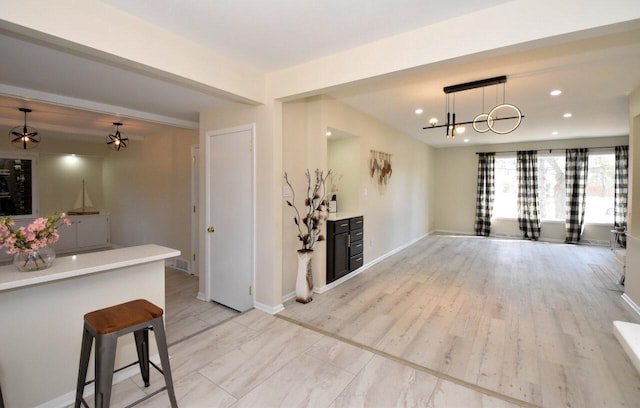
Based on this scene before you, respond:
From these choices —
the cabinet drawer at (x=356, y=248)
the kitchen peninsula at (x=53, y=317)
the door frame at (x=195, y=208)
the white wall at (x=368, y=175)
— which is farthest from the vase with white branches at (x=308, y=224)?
the door frame at (x=195, y=208)

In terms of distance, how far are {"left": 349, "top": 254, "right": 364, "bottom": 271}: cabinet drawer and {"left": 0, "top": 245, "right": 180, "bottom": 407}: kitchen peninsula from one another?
2903 millimetres

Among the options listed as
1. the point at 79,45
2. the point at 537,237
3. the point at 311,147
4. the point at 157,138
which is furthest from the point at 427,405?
the point at 537,237

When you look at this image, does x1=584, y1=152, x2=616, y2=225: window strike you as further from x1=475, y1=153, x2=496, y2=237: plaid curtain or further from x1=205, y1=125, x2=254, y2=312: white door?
x1=205, y1=125, x2=254, y2=312: white door

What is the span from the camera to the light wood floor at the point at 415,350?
197 centimetres

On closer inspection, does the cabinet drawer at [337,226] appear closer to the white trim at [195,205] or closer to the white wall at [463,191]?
the white trim at [195,205]

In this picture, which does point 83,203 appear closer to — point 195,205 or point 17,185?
point 17,185

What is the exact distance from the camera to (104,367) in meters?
1.46

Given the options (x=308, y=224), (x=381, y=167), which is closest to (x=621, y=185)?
(x=381, y=167)

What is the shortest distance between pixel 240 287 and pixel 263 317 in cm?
56

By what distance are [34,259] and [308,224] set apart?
2.47m

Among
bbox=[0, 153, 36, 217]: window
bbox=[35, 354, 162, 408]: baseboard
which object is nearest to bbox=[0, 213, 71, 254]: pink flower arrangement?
bbox=[35, 354, 162, 408]: baseboard

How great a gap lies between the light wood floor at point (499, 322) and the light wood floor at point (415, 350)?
13mm

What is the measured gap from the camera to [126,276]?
2152 millimetres

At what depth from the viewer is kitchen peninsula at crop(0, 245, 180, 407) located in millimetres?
1684
